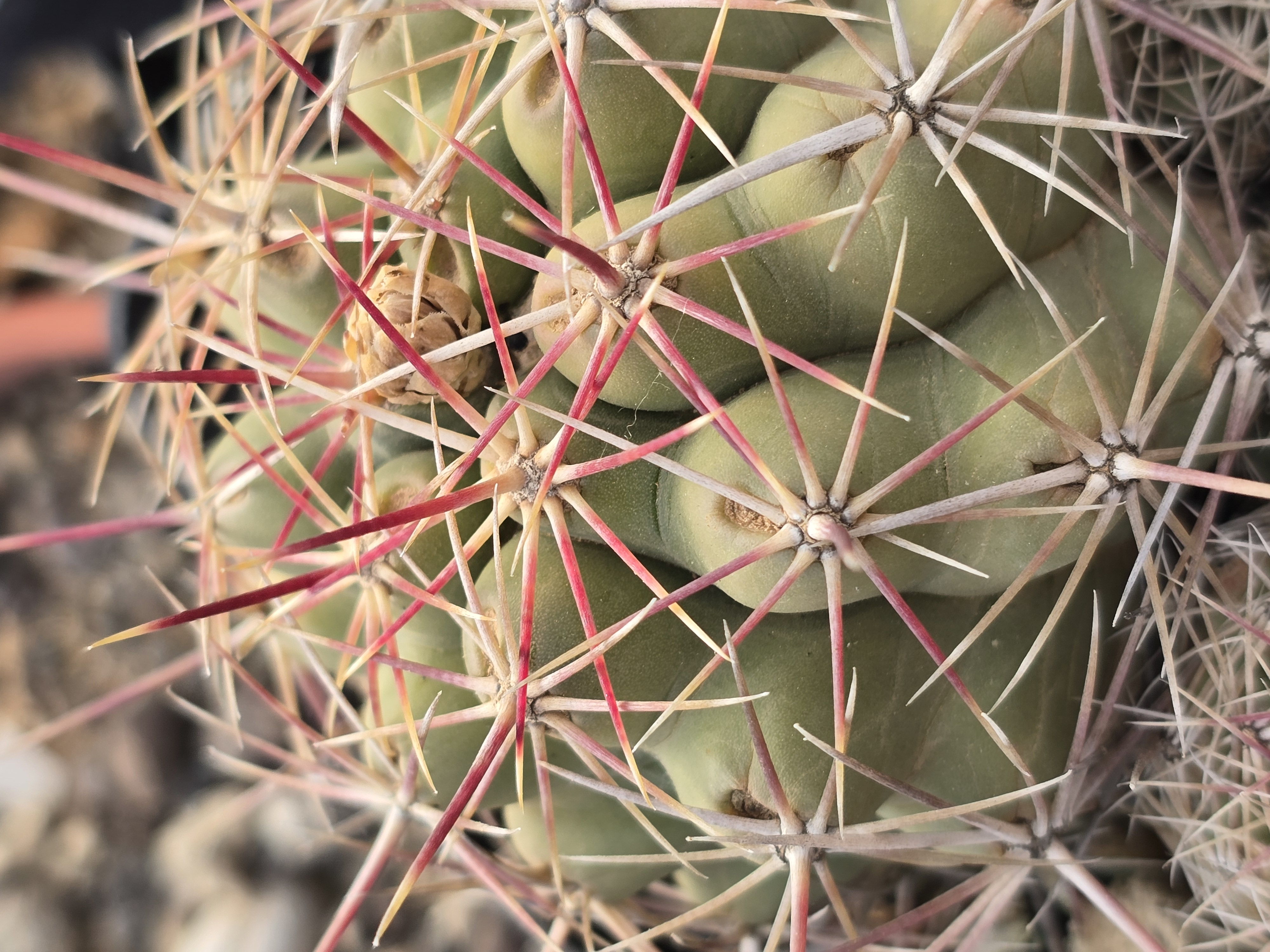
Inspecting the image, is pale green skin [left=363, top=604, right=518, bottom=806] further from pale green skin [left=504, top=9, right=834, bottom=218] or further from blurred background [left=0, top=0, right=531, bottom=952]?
blurred background [left=0, top=0, right=531, bottom=952]

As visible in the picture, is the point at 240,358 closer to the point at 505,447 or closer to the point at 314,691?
the point at 505,447

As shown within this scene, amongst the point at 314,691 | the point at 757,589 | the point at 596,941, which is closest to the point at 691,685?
the point at 757,589

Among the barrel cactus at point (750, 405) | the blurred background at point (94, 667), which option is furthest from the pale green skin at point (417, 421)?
the blurred background at point (94, 667)

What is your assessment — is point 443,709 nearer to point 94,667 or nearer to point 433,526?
point 433,526

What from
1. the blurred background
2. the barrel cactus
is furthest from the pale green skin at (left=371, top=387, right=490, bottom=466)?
the blurred background

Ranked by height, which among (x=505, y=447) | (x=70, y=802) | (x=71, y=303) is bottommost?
(x=70, y=802)

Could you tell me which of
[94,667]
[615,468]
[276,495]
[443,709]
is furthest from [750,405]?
[94,667]
